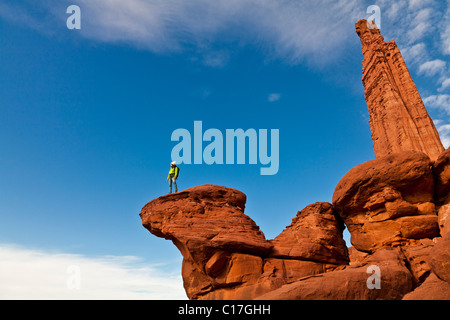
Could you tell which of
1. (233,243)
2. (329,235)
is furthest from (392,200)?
(233,243)

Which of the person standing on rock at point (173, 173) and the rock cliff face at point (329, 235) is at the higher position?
the person standing on rock at point (173, 173)

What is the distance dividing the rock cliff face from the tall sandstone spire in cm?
1384

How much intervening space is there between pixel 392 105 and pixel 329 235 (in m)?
25.2

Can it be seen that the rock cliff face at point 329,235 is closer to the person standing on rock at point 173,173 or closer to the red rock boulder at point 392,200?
the red rock boulder at point 392,200

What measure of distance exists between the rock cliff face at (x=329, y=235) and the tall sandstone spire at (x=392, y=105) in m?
13.8

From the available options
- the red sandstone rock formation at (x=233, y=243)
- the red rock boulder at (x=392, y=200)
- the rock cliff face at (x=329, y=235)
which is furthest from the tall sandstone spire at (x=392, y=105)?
the red sandstone rock formation at (x=233, y=243)

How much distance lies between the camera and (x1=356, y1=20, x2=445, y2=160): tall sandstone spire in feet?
106

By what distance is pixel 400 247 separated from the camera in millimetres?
15922

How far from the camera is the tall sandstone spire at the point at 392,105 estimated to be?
32.4 meters

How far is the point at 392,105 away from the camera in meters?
35.1

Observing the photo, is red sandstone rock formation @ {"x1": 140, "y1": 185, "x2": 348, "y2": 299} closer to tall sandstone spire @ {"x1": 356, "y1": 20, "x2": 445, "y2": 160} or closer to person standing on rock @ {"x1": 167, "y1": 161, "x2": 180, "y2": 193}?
person standing on rock @ {"x1": 167, "y1": 161, "x2": 180, "y2": 193}

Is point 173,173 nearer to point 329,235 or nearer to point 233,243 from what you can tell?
point 233,243
